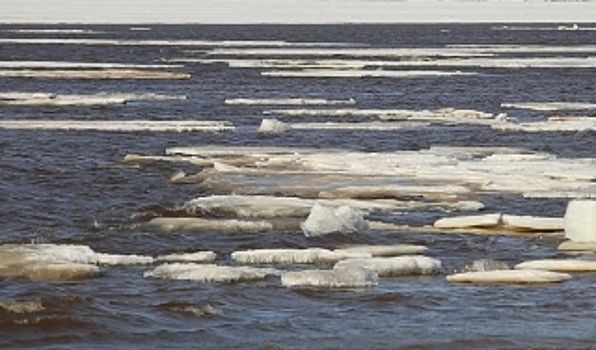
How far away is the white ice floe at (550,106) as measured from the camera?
24453 mm

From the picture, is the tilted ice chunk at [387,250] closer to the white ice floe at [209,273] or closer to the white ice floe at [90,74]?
the white ice floe at [209,273]

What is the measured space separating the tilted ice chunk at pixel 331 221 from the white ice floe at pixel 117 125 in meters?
8.70

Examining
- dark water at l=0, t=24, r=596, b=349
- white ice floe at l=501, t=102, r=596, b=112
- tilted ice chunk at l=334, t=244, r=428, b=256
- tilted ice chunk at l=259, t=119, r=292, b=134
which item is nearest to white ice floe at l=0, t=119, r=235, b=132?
dark water at l=0, t=24, r=596, b=349

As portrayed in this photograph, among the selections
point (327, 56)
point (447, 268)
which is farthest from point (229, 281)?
point (327, 56)

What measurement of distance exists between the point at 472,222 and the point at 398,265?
1.89 meters

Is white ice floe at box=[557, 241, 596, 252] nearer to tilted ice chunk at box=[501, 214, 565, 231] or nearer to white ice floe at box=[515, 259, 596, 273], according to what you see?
white ice floe at box=[515, 259, 596, 273]

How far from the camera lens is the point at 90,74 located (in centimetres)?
3275

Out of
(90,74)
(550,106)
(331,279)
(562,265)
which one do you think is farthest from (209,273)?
(90,74)

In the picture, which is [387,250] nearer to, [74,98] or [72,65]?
[74,98]

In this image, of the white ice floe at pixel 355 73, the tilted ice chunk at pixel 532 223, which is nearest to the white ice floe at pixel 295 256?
the tilted ice chunk at pixel 532 223

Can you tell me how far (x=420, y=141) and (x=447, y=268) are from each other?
852 centimetres

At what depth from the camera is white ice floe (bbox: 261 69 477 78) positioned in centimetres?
3269

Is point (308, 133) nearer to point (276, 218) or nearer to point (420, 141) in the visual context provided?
point (420, 141)

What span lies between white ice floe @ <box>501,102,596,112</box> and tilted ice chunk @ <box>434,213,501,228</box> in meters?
11.7
